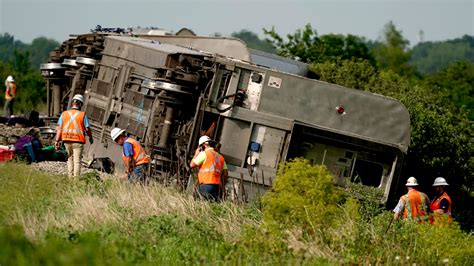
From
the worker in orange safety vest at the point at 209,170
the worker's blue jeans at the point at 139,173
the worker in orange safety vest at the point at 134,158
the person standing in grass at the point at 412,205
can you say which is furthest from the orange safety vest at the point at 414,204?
the worker in orange safety vest at the point at 134,158

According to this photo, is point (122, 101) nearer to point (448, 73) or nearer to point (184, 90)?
point (184, 90)

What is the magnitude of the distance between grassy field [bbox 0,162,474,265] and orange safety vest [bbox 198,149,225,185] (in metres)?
1.79

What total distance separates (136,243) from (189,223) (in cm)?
167

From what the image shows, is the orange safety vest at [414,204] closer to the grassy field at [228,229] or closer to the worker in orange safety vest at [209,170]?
the grassy field at [228,229]

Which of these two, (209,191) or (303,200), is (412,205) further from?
(303,200)

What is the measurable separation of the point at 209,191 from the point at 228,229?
3.35 meters

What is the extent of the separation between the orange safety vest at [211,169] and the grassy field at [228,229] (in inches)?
70.6

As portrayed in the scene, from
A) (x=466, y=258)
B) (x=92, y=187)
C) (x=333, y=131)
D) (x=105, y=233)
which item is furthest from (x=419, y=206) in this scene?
(x=105, y=233)

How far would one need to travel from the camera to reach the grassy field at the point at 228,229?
40.7 feet

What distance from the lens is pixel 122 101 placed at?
Result: 21219 mm

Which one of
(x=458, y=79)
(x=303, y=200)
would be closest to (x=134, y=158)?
(x=303, y=200)

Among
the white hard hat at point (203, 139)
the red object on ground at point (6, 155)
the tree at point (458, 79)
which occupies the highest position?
the tree at point (458, 79)

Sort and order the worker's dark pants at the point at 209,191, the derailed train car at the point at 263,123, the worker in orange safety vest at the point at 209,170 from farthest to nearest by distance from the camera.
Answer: the derailed train car at the point at 263,123, the worker in orange safety vest at the point at 209,170, the worker's dark pants at the point at 209,191

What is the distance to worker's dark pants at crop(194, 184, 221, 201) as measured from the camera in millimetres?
17094
